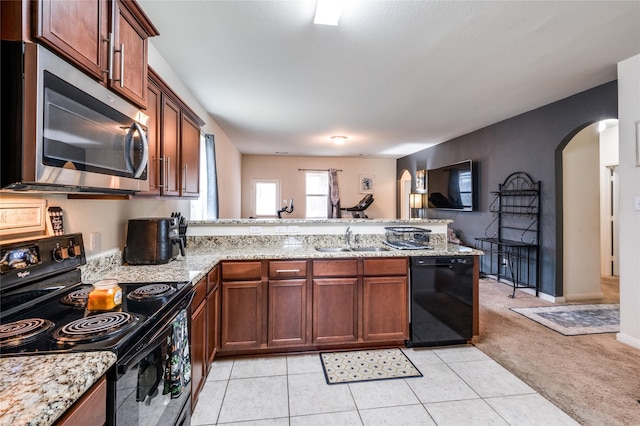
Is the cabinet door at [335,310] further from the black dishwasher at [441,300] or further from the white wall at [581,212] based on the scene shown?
the white wall at [581,212]

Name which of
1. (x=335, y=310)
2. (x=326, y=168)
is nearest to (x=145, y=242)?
(x=335, y=310)

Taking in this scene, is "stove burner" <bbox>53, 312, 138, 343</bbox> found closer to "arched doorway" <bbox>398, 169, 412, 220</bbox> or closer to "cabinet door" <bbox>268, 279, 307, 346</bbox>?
"cabinet door" <bbox>268, 279, 307, 346</bbox>

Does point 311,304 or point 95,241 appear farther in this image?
point 311,304

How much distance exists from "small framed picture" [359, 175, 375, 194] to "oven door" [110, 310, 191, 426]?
285 inches

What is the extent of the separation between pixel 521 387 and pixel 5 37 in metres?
3.07

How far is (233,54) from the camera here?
8.41ft

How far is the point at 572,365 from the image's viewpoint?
2.32 m

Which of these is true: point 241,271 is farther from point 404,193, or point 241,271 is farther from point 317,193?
point 404,193

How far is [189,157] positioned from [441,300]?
244 centimetres

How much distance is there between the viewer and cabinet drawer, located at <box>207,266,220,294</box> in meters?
2.05

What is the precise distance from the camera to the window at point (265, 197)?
791cm

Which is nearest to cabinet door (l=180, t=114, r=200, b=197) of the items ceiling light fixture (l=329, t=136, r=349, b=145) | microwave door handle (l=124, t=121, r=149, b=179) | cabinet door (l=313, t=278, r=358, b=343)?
microwave door handle (l=124, t=121, r=149, b=179)

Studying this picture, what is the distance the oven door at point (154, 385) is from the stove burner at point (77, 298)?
37 centimetres

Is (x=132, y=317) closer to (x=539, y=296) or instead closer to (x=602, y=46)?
(x=602, y=46)
